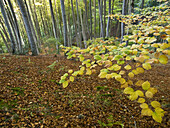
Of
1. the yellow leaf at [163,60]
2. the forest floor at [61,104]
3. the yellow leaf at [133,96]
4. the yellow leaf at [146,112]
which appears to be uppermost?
the yellow leaf at [163,60]

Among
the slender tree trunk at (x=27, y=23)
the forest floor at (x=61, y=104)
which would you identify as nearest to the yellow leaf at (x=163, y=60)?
Answer: the forest floor at (x=61, y=104)

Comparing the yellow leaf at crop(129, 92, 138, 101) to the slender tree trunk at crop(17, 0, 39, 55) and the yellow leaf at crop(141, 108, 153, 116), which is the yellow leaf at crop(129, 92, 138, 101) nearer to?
the yellow leaf at crop(141, 108, 153, 116)

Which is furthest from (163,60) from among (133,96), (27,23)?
(27,23)

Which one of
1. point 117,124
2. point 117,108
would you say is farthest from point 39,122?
point 117,108

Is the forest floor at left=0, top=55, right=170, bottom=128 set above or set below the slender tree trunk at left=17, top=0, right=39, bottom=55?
below

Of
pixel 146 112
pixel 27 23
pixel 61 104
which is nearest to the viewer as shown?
pixel 146 112

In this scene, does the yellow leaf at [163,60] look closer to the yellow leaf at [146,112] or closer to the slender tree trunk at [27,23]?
the yellow leaf at [146,112]

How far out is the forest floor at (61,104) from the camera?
85.8 inches

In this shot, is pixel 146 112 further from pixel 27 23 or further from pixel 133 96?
pixel 27 23

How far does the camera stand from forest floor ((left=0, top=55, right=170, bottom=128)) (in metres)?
2.18

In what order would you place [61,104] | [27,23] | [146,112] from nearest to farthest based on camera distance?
[146,112]
[61,104]
[27,23]

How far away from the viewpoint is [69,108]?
2719 mm

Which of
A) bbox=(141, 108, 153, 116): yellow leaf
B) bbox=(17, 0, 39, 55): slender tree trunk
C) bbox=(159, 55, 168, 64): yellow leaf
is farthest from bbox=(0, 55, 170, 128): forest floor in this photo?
bbox=(17, 0, 39, 55): slender tree trunk

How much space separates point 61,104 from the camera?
9.16 ft
